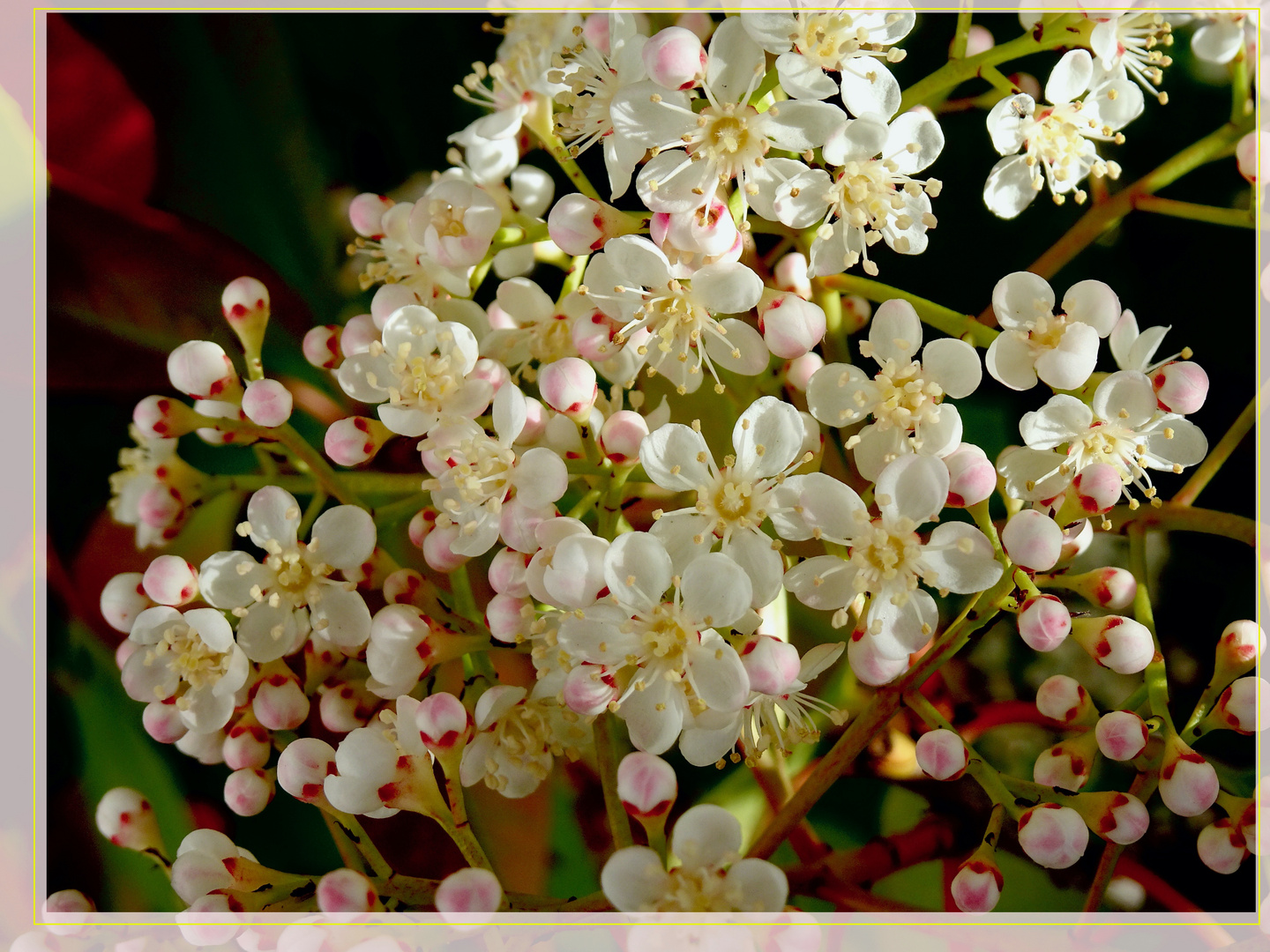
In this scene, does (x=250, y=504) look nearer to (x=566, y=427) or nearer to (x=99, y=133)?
(x=566, y=427)

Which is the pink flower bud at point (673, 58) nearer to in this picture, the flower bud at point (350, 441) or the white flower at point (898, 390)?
the white flower at point (898, 390)

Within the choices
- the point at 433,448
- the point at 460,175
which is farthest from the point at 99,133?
the point at 433,448

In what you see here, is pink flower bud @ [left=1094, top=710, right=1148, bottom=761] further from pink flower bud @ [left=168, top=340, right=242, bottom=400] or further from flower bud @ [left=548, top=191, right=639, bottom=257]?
pink flower bud @ [left=168, top=340, right=242, bottom=400]

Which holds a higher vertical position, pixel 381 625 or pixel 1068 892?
pixel 381 625

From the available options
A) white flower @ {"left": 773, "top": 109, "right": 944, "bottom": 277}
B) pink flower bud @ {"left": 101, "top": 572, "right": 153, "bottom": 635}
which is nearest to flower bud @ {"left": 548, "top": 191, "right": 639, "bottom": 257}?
white flower @ {"left": 773, "top": 109, "right": 944, "bottom": 277}

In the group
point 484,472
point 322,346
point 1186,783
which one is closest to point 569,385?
point 484,472

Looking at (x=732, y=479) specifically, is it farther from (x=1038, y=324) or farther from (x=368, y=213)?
(x=368, y=213)

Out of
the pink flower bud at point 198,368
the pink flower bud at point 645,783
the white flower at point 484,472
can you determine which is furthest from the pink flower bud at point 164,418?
the pink flower bud at point 645,783
